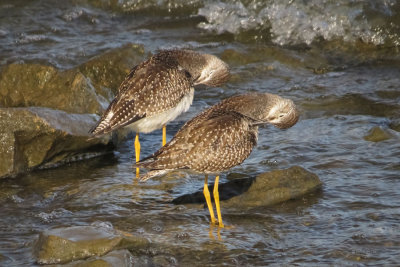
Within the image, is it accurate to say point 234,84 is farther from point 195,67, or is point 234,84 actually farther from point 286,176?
point 286,176

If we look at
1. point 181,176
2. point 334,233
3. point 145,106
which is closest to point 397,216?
point 334,233

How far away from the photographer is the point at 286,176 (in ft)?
20.8

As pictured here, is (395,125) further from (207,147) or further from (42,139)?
(42,139)

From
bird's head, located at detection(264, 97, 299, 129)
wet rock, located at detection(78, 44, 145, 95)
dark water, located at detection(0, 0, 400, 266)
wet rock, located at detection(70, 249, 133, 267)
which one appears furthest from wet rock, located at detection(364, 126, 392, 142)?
wet rock, located at detection(70, 249, 133, 267)

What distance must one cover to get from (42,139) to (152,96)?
1.13 metres

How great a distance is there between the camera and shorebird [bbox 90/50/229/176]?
689 cm

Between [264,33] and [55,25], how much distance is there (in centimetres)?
341

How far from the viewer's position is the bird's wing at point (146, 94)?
685 cm

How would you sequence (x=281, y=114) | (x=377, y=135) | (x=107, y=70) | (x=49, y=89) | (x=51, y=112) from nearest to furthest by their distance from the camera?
(x=281, y=114)
(x=51, y=112)
(x=377, y=135)
(x=49, y=89)
(x=107, y=70)

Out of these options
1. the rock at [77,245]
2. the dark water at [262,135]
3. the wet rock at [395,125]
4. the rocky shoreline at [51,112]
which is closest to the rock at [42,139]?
the rocky shoreline at [51,112]

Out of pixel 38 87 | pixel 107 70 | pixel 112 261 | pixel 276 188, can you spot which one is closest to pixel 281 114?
pixel 276 188

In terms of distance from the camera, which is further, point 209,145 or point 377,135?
point 377,135

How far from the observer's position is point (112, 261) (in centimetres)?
477

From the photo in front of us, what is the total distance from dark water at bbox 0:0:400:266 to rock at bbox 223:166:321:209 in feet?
0.34
